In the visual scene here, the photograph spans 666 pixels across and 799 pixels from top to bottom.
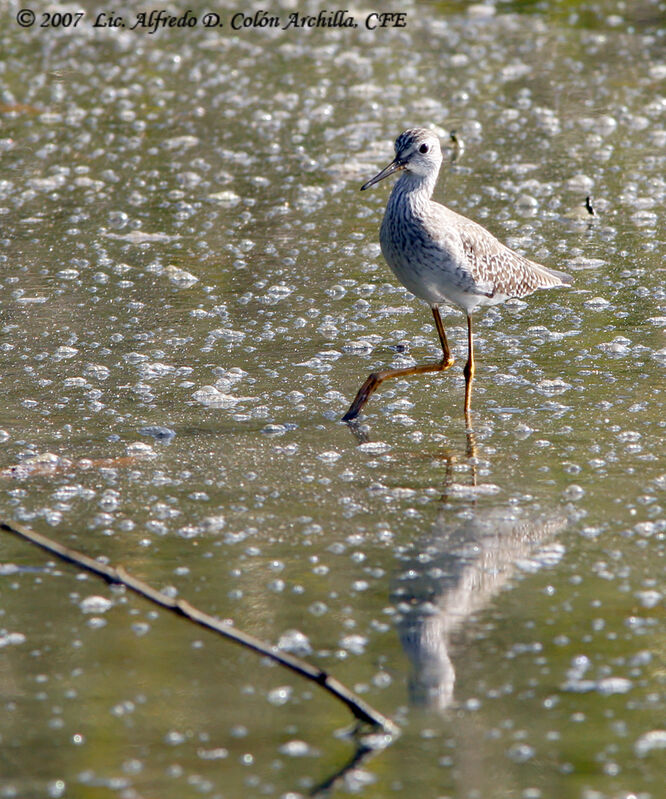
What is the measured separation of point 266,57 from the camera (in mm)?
14930

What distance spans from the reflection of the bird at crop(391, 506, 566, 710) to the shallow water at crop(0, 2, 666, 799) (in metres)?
0.01

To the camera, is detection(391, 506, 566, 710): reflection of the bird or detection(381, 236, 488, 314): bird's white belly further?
detection(381, 236, 488, 314): bird's white belly

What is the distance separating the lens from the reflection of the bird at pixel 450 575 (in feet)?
13.5

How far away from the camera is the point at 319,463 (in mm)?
5770

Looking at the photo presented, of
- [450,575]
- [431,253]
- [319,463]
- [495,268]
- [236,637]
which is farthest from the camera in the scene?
[495,268]

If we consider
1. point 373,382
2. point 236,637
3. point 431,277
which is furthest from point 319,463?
point 236,637

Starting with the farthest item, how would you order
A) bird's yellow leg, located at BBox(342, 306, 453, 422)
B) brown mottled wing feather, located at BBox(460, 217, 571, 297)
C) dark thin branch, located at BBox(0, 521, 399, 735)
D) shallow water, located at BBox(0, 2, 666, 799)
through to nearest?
brown mottled wing feather, located at BBox(460, 217, 571, 297) < bird's yellow leg, located at BBox(342, 306, 453, 422) < shallow water, located at BBox(0, 2, 666, 799) < dark thin branch, located at BBox(0, 521, 399, 735)

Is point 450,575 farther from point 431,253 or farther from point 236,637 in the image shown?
point 431,253

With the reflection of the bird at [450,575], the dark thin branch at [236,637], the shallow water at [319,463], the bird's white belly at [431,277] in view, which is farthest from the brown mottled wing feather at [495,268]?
the dark thin branch at [236,637]

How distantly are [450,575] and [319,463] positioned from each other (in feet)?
4.02

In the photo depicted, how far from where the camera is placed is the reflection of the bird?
13.5ft

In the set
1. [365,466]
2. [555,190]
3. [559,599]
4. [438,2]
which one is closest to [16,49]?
[438,2]

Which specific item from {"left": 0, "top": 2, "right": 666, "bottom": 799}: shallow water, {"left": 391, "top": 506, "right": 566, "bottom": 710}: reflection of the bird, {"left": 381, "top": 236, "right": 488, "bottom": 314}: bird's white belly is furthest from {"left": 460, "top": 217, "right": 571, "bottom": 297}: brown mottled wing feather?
{"left": 391, "top": 506, "right": 566, "bottom": 710}: reflection of the bird

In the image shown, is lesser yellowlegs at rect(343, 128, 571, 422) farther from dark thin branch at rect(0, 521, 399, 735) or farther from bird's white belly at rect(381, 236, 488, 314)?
dark thin branch at rect(0, 521, 399, 735)
